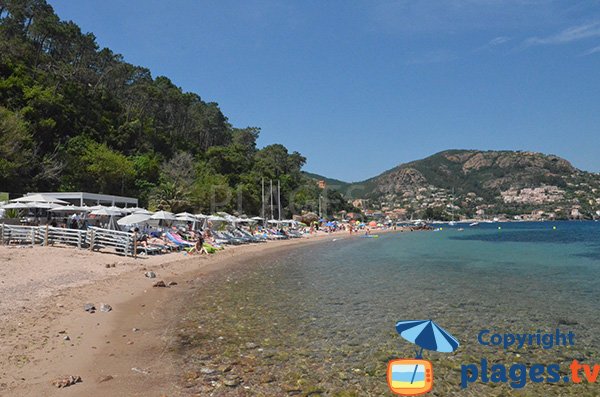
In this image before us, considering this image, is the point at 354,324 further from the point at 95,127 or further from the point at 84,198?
the point at 95,127

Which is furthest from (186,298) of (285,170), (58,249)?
(285,170)

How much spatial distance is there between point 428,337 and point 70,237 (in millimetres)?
19915

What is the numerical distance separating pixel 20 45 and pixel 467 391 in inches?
2224

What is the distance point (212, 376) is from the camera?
6.41 metres

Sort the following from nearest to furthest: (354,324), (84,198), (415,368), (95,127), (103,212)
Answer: (415,368) < (354,324) < (103,212) < (84,198) < (95,127)

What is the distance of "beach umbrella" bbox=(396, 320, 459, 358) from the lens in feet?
16.5

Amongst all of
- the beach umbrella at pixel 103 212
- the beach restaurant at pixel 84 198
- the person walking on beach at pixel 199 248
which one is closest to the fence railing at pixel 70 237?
the beach umbrella at pixel 103 212

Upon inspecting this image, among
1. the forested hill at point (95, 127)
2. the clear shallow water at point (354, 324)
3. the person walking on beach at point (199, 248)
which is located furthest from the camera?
the forested hill at point (95, 127)

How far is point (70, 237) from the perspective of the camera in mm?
20312

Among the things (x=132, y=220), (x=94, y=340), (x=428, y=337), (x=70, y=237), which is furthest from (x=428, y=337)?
(x=132, y=220)

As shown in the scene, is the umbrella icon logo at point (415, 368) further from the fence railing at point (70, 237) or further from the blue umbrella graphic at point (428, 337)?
the fence railing at point (70, 237)

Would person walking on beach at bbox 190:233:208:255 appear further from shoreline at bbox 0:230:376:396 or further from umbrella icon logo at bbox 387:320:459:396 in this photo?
umbrella icon logo at bbox 387:320:459:396

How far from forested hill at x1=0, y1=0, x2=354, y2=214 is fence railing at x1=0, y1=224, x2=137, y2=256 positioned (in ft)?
43.3

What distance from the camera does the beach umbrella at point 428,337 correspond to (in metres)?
5.04
